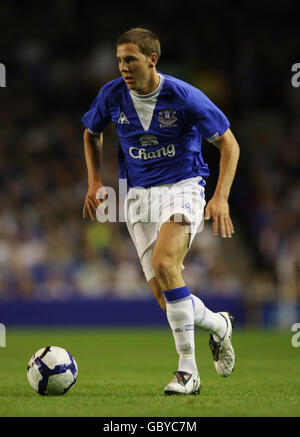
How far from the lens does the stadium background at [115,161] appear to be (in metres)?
14.6

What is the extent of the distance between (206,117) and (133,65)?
2.04 feet

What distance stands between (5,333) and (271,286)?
5181 mm

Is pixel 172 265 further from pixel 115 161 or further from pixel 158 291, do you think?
pixel 115 161

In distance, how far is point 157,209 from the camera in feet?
19.3

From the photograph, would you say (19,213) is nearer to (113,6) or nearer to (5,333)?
(5,333)

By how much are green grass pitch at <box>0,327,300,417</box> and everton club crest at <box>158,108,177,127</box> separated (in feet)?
6.20

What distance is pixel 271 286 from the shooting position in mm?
15375

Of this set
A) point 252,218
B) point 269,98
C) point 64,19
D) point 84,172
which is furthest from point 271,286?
point 64,19
